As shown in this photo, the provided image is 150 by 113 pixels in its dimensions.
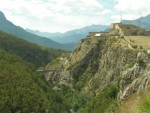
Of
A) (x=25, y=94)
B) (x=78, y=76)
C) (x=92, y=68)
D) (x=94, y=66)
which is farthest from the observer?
(x=78, y=76)

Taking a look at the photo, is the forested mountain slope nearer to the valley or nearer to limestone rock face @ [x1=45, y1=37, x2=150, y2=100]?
the valley

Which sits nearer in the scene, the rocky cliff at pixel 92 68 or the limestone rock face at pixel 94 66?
the rocky cliff at pixel 92 68

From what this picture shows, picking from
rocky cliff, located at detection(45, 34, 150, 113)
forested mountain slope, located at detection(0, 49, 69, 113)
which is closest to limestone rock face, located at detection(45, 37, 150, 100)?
rocky cliff, located at detection(45, 34, 150, 113)

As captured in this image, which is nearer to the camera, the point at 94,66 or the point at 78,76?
the point at 94,66

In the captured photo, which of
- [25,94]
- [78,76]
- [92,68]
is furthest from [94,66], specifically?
[25,94]

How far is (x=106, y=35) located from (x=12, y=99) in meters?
46.3

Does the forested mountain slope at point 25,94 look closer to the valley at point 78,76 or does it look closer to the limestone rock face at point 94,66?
the valley at point 78,76

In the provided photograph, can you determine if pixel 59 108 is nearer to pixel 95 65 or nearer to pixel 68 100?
pixel 68 100

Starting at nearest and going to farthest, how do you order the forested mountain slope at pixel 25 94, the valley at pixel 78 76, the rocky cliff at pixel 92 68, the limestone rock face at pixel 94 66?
the rocky cliff at pixel 92 68
the limestone rock face at pixel 94 66
the valley at pixel 78 76
the forested mountain slope at pixel 25 94

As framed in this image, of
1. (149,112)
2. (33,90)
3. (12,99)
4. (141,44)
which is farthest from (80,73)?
(149,112)

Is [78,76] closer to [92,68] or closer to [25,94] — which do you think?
[92,68]

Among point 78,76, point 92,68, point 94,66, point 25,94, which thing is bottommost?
point 25,94

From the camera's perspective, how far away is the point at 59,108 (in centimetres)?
14788

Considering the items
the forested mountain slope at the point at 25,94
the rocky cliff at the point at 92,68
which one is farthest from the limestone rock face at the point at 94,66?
the forested mountain slope at the point at 25,94
